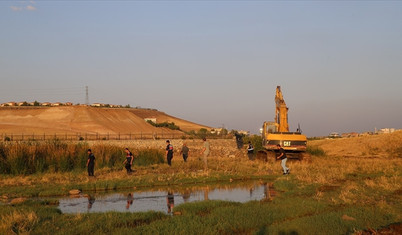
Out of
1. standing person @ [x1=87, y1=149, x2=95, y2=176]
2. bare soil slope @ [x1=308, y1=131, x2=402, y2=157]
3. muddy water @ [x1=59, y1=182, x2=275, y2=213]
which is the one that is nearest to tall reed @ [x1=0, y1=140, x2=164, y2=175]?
standing person @ [x1=87, y1=149, x2=95, y2=176]

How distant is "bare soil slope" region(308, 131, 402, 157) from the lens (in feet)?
153

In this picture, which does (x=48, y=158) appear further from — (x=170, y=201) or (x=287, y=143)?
(x=287, y=143)

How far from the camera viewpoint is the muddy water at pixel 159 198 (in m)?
16.1

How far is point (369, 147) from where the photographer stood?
50.6m

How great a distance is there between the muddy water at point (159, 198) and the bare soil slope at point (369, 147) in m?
28.0

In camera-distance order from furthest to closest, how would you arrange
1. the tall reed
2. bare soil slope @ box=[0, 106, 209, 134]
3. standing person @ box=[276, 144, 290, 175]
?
bare soil slope @ box=[0, 106, 209, 134]
the tall reed
standing person @ box=[276, 144, 290, 175]

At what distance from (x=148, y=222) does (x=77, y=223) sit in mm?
1894

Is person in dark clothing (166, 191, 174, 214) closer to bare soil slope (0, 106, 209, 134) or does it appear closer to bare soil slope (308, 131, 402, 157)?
bare soil slope (308, 131, 402, 157)

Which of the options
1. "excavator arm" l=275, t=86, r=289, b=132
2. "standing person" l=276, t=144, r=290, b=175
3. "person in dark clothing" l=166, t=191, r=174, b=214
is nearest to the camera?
"person in dark clothing" l=166, t=191, r=174, b=214

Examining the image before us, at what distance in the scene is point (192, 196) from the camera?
61.7 feet

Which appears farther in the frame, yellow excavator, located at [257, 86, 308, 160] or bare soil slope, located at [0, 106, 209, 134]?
bare soil slope, located at [0, 106, 209, 134]

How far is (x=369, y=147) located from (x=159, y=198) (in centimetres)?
3780

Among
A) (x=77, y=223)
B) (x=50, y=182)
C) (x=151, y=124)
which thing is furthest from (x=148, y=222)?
(x=151, y=124)

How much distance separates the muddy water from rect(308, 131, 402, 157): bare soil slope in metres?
28.0
